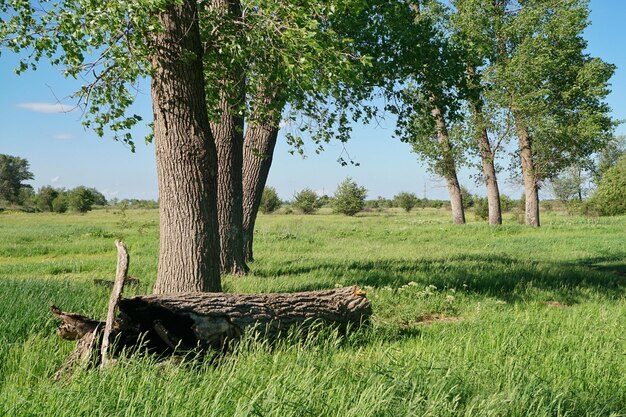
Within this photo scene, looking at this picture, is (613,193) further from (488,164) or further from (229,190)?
(229,190)

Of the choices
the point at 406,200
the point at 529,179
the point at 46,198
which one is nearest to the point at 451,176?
the point at 529,179

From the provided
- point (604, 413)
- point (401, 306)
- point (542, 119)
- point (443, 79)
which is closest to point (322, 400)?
point (604, 413)

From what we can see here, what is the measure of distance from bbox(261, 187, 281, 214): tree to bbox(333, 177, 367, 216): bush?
1133 centimetres

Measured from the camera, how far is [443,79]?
10.6 metres

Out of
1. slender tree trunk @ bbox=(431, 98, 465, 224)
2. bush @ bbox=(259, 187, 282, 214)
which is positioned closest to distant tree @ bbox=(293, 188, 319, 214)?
bush @ bbox=(259, 187, 282, 214)

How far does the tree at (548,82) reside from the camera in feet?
92.5

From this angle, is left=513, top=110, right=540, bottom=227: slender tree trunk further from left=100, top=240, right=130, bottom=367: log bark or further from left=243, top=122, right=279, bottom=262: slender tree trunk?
left=100, top=240, right=130, bottom=367: log bark

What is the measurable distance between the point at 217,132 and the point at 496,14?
83.2 feet

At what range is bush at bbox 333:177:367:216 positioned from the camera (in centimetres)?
7050

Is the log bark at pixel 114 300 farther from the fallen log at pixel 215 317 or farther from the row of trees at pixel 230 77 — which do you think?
the row of trees at pixel 230 77

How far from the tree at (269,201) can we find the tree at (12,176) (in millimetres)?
52016

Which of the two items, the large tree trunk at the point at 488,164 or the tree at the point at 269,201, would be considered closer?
the large tree trunk at the point at 488,164

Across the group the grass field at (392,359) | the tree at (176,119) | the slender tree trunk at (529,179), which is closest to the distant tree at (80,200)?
the slender tree trunk at (529,179)

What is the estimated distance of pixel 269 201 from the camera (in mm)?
78062
